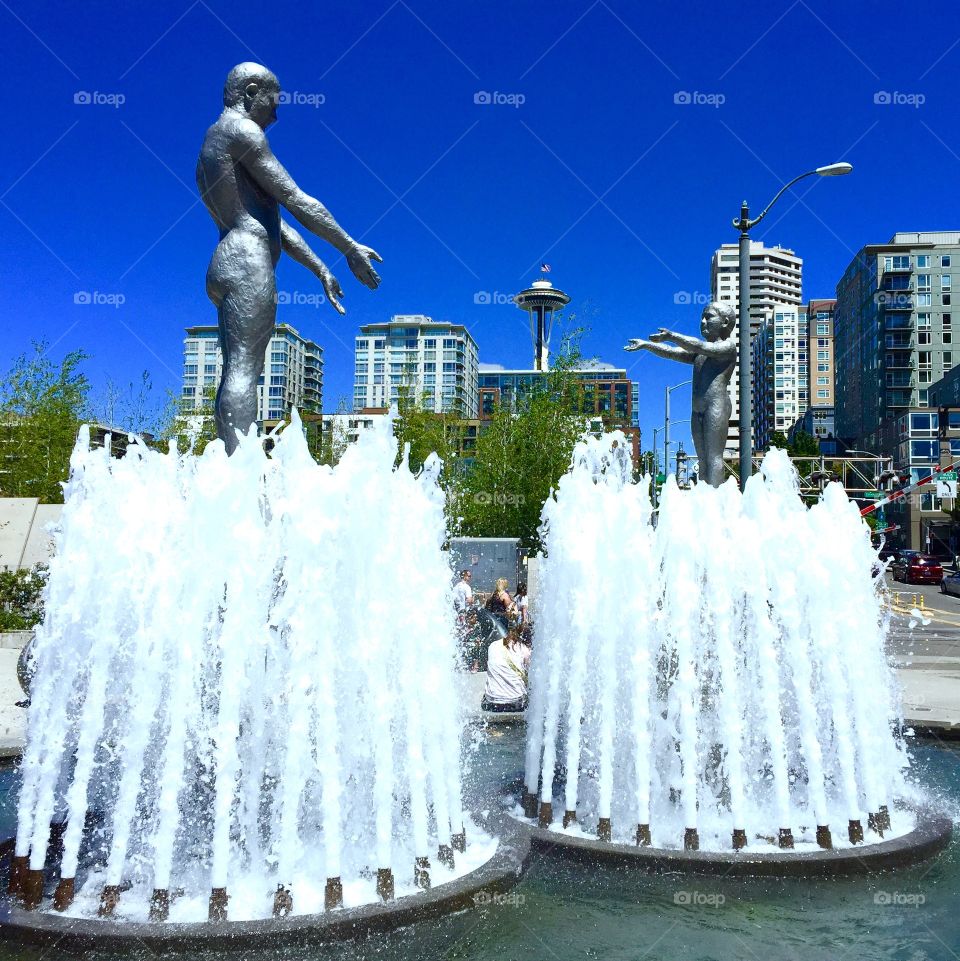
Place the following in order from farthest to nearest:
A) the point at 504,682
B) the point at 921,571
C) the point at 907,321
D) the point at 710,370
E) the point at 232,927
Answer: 1. the point at 907,321
2. the point at 921,571
3. the point at 710,370
4. the point at 504,682
5. the point at 232,927

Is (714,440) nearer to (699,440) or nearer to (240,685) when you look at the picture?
(699,440)

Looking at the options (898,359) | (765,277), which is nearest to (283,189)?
(898,359)

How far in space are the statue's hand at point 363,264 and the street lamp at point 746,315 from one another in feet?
22.6

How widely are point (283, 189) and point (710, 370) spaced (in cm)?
595

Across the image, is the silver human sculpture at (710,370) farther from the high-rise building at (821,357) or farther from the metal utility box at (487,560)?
the high-rise building at (821,357)

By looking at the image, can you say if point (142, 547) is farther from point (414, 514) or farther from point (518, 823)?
point (518, 823)

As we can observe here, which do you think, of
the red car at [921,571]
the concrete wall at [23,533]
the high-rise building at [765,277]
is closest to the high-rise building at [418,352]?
the high-rise building at [765,277]

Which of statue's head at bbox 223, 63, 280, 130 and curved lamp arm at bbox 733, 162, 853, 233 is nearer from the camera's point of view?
statue's head at bbox 223, 63, 280, 130

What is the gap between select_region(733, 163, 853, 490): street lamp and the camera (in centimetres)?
1277

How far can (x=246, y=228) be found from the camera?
22.1ft

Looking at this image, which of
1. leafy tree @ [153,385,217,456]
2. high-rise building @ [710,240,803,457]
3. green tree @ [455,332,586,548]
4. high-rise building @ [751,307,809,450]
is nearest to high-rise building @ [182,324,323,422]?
high-rise building @ [751,307,809,450]

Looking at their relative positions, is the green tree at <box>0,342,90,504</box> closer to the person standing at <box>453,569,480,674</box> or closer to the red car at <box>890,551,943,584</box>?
the person standing at <box>453,569,480,674</box>

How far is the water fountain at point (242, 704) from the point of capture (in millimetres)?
4625

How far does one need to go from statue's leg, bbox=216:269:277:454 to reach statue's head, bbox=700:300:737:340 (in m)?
6.03
